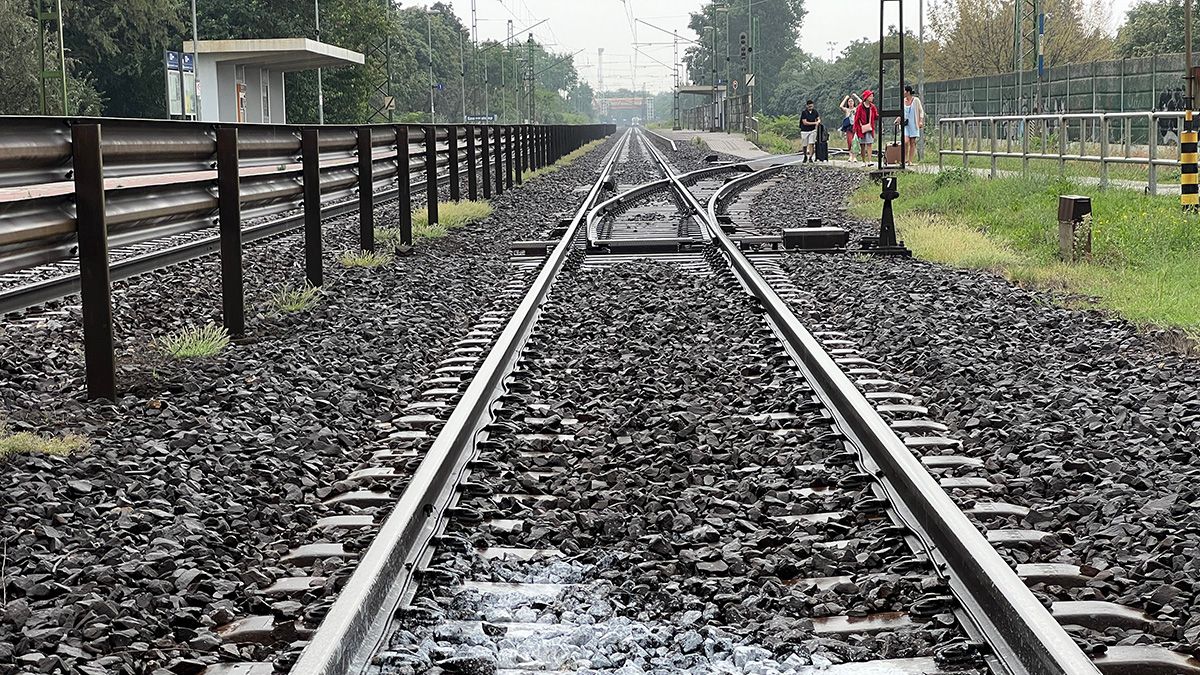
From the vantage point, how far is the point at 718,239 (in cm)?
1400

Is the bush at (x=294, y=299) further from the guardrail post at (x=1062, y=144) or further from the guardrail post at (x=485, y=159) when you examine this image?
the guardrail post at (x=485, y=159)

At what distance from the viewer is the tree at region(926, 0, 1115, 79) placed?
70500 mm

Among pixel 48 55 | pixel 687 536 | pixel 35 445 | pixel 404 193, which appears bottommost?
pixel 687 536

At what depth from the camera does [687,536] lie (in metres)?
4.32

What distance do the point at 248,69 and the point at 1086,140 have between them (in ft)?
110

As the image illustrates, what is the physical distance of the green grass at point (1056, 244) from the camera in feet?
31.1

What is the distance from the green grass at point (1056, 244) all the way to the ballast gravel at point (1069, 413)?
1.21 feet

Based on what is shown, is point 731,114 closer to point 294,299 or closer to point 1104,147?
point 1104,147

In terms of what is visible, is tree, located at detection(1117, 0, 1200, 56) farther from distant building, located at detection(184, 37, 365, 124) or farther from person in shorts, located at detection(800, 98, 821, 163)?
distant building, located at detection(184, 37, 365, 124)

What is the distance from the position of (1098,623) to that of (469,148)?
59.4 ft

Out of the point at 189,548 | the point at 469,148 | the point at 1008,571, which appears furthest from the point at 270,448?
the point at 469,148

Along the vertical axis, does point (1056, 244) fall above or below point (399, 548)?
above

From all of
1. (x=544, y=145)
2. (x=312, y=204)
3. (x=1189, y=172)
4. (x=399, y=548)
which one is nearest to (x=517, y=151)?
(x=544, y=145)

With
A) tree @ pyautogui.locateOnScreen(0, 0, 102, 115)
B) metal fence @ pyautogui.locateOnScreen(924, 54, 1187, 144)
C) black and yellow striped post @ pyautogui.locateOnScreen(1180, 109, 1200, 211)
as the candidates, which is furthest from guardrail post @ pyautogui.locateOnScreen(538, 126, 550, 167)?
black and yellow striped post @ pyautogui.locateOnScreen(1180, 109, 1200, 211)
